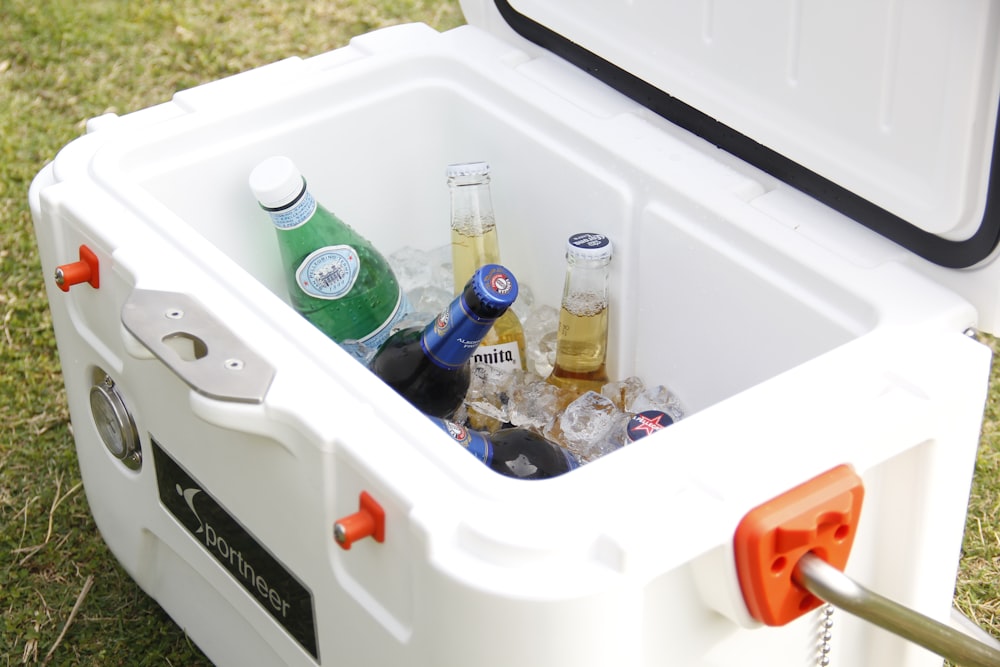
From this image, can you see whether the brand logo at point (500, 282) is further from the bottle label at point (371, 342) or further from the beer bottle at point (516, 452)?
the bottle label at point (371, 342)

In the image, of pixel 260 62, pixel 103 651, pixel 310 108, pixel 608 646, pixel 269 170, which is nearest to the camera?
pixel 608 646

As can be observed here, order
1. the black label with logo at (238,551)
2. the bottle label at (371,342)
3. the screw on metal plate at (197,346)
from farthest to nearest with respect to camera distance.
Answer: the bottle label at (371,342)
the black label with logo at (238,551)
the screw on metal plate at (197,346)

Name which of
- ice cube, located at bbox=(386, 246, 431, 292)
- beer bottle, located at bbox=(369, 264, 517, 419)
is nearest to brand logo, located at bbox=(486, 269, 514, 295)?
beer bottle, located at bbox=(369, 264, 517, 419)

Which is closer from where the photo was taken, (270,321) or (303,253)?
(270,321)

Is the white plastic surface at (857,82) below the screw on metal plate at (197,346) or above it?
above

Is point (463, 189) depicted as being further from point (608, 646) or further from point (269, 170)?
point (608, 646)

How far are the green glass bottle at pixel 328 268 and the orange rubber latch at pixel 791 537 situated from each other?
56 centimetres

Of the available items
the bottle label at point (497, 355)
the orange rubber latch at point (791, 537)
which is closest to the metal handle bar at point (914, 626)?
the orange rubber latch at point (791, 537)

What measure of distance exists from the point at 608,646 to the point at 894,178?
0.48 m

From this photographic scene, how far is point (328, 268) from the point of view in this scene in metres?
1.30

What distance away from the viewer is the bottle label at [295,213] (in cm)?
126

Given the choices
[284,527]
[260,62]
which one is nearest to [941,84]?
[284,527]

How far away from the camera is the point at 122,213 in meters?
1.18

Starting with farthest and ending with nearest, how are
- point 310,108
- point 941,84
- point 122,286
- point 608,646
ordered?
point 310,108
point 122,286
point 941,84
point 608,646
